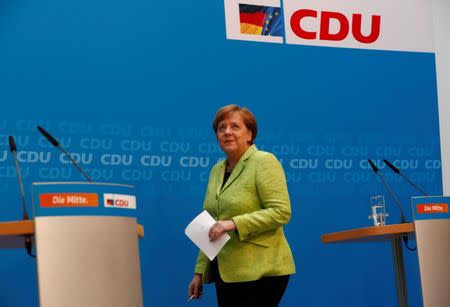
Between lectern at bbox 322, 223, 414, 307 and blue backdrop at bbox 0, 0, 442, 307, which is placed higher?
blue backdrop at bbox 0, 0, 442, 307

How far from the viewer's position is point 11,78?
3721 mm

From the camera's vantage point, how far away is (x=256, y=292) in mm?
2674

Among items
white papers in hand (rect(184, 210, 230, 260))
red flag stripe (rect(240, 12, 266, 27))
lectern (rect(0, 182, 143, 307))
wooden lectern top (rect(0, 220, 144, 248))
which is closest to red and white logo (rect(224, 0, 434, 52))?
red flag stripe (rect(240, 12, 266, 27))

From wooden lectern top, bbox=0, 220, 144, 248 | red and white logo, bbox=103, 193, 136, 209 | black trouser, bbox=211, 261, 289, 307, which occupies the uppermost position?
red and white logo, bbox=103, 193, 136, 209

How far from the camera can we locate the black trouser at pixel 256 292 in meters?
2.67

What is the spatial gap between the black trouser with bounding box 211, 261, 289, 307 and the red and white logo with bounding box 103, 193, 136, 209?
0.58 m

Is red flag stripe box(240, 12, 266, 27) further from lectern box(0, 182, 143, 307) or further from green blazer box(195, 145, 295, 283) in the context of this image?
lectern box(0, 182, 143, 307)

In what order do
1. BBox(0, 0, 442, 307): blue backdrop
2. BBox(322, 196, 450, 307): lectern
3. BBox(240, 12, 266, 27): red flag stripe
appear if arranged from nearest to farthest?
BBox(322, 196, 450, 307): lectern → BBox(0, 0, 442, 307): blue backdrop → BBox(240, 12, 266, 27): red flag stripe

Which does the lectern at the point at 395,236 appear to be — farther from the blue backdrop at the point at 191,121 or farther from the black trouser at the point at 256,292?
the blue backdrop at the point at 191,121

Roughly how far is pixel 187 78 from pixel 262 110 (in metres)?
0.53

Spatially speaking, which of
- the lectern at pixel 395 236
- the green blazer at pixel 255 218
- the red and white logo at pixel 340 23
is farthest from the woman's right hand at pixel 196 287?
the red and white logo at pixel 340 23

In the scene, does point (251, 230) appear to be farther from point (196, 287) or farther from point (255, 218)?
point (196, 287)

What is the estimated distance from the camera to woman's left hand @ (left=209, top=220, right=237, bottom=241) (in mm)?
2625

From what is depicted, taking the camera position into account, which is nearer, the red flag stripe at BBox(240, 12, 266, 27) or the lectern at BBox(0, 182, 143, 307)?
the lectern at BBox(0, 182, 143, 307)
